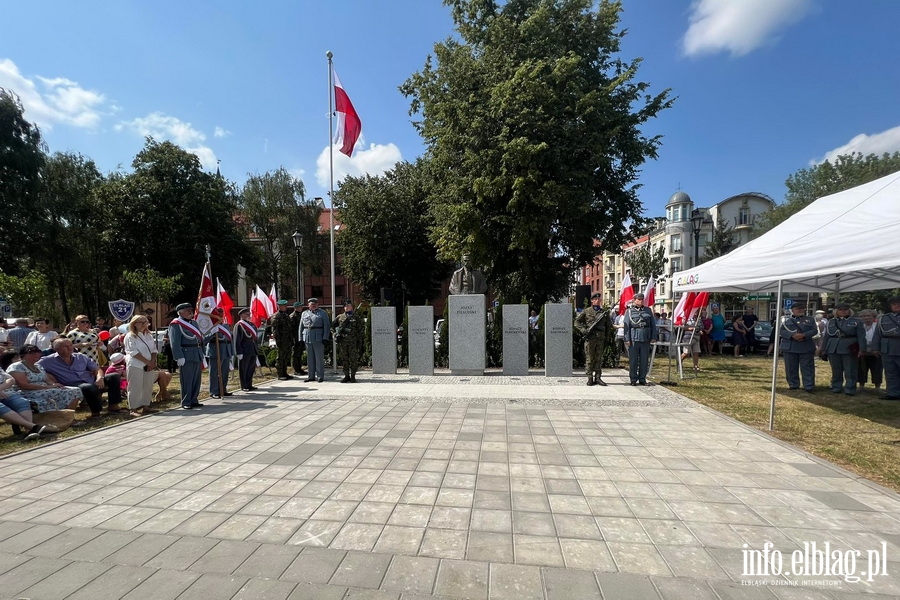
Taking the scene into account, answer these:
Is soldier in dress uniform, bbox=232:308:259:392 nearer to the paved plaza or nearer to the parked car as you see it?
the paved plaza

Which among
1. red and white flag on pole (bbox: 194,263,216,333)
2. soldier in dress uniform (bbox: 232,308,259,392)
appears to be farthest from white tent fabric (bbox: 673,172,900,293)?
red and white flag on pole (bbox: 194,263,216,333)

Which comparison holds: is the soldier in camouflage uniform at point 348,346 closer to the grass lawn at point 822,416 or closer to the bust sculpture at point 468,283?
the bust sculpture at point 468,283

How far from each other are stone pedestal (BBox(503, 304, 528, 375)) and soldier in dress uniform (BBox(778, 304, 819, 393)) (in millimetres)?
5837

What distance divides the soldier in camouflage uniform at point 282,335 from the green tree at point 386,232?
837 inches

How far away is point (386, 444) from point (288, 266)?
38.0 m

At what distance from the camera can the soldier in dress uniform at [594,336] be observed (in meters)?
10.1

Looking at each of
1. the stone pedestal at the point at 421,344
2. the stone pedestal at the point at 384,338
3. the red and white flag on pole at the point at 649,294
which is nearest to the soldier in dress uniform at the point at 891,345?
the red and white flag on pole at the point at 649,294

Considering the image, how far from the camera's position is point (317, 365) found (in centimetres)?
1119

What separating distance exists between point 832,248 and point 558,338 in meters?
6.46

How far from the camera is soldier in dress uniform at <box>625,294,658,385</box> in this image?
9945 mm

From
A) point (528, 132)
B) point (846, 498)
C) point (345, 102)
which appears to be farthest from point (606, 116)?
point (846, 498)

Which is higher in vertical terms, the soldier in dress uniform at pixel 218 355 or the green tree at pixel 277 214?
the green tree at pixel 277 214

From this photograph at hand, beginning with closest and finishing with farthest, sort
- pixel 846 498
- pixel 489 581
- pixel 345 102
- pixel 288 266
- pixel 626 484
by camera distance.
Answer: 1. pixel 489 581
2. pixel 846 498
3. pixel 626 484
4. pixel 345 102
5. pixel 288 266

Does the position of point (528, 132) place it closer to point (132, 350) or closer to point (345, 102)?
point (345, 102)
